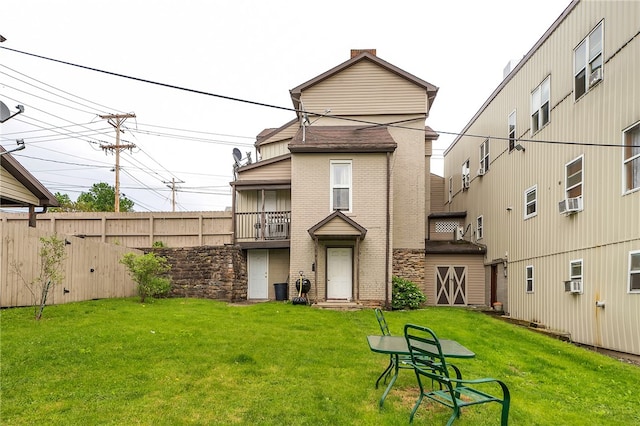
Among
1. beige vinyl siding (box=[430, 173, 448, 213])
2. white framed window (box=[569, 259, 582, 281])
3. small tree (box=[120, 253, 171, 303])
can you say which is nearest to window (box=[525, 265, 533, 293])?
white framed window (box=[569, 259, 582, 281])

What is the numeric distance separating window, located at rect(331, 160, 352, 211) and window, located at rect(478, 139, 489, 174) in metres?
7.15

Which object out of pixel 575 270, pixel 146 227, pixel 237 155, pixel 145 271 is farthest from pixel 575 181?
pixel 146 227

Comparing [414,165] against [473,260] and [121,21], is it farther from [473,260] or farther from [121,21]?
[121,21]

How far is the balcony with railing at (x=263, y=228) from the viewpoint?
1555 cm

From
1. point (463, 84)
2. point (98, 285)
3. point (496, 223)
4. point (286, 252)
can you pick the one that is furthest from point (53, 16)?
point (463, 84)

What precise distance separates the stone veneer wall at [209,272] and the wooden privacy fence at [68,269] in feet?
6.12

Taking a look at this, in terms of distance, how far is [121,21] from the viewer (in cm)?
916

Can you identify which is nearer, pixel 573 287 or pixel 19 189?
pixel 573 287

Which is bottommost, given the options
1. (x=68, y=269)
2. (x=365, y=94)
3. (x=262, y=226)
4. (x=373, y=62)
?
(x=68, y=269)

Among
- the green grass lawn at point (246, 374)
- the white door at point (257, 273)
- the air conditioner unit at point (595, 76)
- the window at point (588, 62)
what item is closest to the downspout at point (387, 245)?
the green grass lawn at point (246, 374)

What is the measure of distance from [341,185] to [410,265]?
4.61 m

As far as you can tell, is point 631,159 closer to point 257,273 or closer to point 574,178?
point 574,178

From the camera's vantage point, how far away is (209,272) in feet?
51.8

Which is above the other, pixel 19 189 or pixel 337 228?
pixel 19 189
